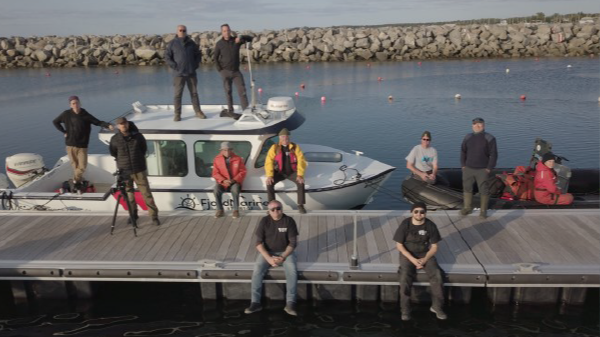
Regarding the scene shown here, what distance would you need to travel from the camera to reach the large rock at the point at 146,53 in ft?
159

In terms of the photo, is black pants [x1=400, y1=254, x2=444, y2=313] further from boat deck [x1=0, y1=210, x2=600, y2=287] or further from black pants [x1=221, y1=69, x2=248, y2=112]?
black pants [x1=221, y1=69, x2=248, y2=112]

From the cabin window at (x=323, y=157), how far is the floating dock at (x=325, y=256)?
210cm

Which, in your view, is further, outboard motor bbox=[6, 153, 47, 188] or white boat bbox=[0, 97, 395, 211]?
outboard motor bbox=[6, 153, 47, 188]

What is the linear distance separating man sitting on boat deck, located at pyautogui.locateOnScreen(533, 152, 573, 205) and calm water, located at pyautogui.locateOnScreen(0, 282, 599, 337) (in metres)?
2.27

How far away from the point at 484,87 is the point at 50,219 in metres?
28.7

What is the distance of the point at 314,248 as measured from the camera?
838 cm

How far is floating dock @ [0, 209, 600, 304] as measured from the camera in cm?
762

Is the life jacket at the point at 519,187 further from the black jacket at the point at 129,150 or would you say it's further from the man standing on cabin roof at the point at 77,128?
the man standing on cabin roof at the point at 77,128

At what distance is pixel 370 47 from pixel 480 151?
41383 mm

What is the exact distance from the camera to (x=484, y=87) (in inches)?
1243

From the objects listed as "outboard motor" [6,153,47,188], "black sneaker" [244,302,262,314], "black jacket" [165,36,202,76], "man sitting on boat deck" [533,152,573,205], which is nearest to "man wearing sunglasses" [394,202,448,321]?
"black sneaker" [244,302,262,314]

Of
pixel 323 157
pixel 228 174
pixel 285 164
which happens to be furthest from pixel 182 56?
pixel 323 157

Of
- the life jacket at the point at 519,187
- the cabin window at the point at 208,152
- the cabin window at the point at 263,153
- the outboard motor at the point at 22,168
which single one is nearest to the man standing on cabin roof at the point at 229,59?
the cabin window at the point at 208,152

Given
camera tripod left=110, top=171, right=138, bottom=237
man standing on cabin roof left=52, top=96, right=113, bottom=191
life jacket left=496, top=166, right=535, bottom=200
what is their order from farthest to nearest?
1. life jacket left=496, top=166, right=535, bottom=200
2. man standing on cabin roof left=52, top=96, right=113, bottom=191
3. camera tripod left=110, top=171, right=138, bottom=237
